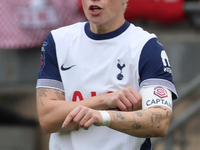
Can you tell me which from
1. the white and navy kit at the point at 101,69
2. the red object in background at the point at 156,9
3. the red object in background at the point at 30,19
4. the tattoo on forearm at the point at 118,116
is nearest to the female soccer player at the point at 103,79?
the white and navy kit at the point at 101,69

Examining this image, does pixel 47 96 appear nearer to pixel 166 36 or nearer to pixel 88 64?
pixel 88 64

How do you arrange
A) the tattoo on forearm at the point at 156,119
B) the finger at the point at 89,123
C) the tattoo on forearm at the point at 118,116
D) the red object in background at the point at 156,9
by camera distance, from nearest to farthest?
the finger at the point at 89,123 → the tattoo on forearm at the point at 118,116 → the tattoo on forearm at the point at 156,119 → the red object in background at the point at 156,9

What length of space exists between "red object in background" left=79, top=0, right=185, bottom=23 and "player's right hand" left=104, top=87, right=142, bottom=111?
11.5 ft

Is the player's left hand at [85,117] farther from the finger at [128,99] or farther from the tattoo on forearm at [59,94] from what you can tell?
the tattoo on forearm at [59,94]

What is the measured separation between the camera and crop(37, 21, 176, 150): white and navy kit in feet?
8.23

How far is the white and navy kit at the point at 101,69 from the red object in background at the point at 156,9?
125 inches

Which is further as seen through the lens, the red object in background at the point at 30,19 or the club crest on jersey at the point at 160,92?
the red object in background at the point at 30,19

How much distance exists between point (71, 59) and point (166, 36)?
369 centimetres

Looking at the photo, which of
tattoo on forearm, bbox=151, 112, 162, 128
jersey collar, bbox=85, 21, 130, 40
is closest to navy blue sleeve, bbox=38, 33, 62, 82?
jersey collar, bbox=85, 21, 130, 40

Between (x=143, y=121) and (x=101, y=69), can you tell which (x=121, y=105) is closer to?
(x=143, y=121)

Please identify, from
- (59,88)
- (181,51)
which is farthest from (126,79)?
(181,51)

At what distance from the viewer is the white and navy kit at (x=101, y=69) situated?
2510 mm

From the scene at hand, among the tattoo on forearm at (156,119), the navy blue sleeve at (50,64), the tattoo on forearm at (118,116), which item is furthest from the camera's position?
the navy blue sleeve at (50,64)

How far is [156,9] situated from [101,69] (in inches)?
137
